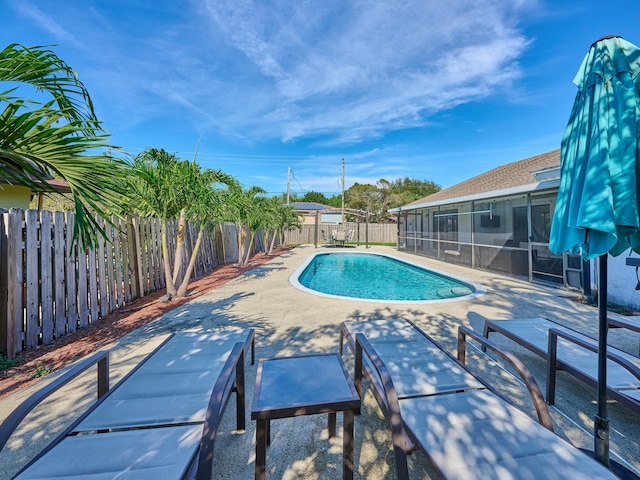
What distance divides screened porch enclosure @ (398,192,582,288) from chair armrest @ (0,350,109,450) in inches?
354

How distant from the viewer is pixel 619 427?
6.95 ft

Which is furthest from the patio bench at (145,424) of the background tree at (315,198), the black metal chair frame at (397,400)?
the background tree at (315,198)

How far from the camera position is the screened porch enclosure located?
746 cm

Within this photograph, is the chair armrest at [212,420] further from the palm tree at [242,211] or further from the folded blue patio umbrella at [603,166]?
the palm tree at [242,211]

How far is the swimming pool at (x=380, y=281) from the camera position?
23.7ft

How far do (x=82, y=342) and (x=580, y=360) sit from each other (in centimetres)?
578

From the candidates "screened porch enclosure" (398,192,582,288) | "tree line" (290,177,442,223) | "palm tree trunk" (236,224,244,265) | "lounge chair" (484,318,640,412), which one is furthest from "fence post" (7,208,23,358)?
"tree line" (290,177,442,223)

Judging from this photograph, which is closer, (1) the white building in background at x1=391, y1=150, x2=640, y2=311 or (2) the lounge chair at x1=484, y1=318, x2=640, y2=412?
(2) the lounge chair at x1=484, y1=318, x2=640, y2=412

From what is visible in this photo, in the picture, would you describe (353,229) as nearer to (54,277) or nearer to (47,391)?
(54,277)

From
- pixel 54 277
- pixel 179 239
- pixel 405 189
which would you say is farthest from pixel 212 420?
pixel 405 189

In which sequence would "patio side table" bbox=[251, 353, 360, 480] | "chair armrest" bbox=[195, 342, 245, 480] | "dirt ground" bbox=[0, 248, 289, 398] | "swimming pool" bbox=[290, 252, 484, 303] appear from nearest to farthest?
"chair armrest" bbox=[195, 342, 245, 480]
"patio side table" bbox=[251, 353, 360, 480]
"dirt ground" bbox=[0, 248, 289, 398]
"swimming pool" bbox=[290, 252, 484, 303]

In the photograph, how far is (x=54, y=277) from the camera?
145 inches

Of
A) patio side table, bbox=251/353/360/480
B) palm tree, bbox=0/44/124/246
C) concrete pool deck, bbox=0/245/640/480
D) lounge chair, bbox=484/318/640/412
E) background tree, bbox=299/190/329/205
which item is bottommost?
concrete pool deck, bbox=0/245/640/480

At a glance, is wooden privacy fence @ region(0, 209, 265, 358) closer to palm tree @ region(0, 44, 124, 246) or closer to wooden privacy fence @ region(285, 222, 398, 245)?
palm tree @ region(0, 44, 124, 246)
